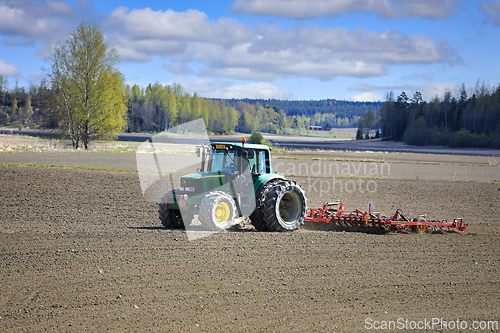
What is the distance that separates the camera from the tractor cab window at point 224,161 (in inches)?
419

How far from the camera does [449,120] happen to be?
109438 mm

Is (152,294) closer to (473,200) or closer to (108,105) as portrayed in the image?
(473,200)

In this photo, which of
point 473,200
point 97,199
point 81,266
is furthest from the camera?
point 473,200

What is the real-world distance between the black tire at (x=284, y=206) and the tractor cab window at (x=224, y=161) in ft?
3.77

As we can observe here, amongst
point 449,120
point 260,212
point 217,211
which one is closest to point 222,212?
point 217,211

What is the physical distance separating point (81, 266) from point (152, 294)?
1943 mm

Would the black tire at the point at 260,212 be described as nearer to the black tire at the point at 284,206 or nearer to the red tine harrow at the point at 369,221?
the black tire at the point at 284,206

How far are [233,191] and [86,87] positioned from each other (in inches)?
1381

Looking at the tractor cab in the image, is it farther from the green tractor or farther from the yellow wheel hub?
the yellow wheel hub

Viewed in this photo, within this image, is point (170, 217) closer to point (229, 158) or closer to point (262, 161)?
point (229, 158)

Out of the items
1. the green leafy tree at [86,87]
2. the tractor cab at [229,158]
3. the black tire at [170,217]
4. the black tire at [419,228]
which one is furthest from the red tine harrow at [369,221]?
the green leafy tree at [86,87]

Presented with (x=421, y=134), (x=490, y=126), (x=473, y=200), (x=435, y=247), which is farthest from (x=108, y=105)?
(x=490, y=126)

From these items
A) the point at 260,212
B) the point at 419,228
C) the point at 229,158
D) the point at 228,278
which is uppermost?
the point at 229,158

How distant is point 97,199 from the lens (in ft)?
54.0
